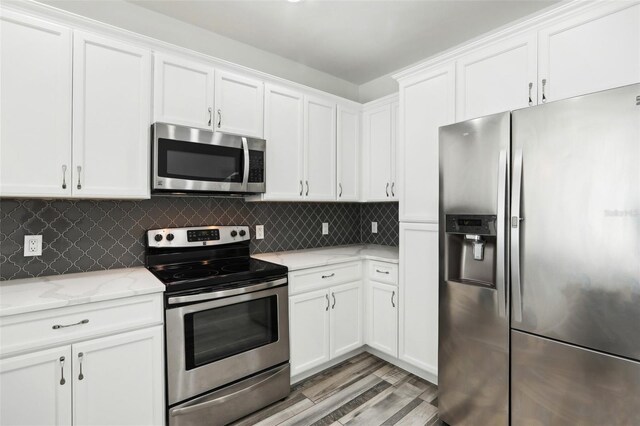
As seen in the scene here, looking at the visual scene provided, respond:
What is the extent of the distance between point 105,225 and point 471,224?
90.6 inches

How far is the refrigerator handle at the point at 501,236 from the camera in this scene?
1670 mm

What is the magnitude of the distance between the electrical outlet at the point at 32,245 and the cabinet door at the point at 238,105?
1266mm

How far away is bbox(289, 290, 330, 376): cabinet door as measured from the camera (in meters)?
2.37

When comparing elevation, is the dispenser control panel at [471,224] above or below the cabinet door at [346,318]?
above

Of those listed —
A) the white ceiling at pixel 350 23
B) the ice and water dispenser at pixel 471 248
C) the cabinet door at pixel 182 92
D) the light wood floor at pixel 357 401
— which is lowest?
the light wood floor at pixel 357 401

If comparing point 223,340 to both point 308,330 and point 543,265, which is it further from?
point 543,265

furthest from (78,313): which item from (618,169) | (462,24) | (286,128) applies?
(462,24)

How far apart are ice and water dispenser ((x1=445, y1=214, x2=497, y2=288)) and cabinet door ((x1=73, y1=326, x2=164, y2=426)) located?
1.74 metres

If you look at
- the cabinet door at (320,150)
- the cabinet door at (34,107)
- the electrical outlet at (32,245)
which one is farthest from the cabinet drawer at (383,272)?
the electrical outlet at (32,245)

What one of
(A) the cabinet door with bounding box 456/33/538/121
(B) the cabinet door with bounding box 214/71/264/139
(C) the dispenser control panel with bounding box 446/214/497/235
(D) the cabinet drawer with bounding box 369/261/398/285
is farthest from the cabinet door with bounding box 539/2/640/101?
(B) the cabinet door with bounding box 214/71/264/139

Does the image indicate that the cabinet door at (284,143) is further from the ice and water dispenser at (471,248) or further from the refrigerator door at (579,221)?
the refrigerator door at (579,221)

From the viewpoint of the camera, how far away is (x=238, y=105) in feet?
7.84

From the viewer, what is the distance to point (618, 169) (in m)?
1.36

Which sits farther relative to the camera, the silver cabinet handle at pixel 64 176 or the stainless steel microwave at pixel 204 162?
the stainless steel microwave at pixel 204 162
